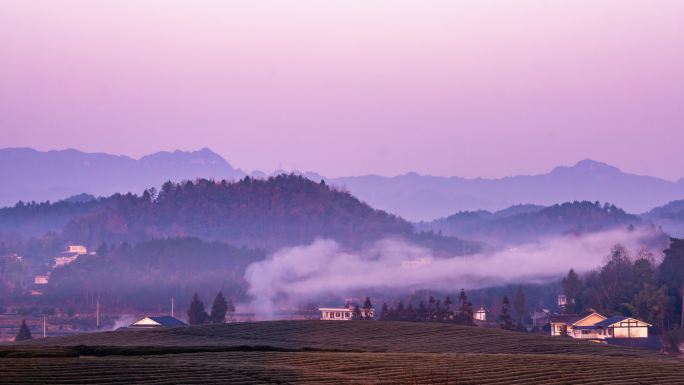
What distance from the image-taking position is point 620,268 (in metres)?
137

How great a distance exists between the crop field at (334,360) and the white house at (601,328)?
2580 centimetres

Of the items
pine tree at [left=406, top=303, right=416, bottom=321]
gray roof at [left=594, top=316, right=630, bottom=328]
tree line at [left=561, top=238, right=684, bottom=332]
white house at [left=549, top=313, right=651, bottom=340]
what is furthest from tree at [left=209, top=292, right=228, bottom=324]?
tree line at [left=561, top=238, right=684, bottom=332]

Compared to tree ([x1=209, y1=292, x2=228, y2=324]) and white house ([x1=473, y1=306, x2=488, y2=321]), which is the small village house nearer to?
white house ([x1=473, y1=306, x2=488, y2=321])

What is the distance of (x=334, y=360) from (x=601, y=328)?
184ft

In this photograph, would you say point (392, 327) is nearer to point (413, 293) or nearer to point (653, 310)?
point (653, 310)

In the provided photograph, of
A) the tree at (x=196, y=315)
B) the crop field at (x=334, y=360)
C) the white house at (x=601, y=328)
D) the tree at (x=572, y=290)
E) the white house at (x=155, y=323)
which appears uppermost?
the tree at (x=572, y=290)

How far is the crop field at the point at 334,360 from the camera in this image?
45.1 metres

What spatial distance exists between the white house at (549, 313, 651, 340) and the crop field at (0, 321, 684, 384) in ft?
84.6

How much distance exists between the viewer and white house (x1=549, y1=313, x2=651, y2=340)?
10375cm

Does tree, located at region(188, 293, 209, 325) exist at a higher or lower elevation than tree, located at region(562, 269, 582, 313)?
lower

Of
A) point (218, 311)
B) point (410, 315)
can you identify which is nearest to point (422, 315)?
point (410, 315)

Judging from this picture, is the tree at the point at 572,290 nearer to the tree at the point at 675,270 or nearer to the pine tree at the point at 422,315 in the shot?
the tree at the point at 675,270

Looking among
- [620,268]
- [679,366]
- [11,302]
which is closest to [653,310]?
[620,268]

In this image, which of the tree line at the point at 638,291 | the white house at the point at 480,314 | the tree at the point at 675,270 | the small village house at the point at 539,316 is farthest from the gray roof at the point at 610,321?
the white house at the point at 480,314
